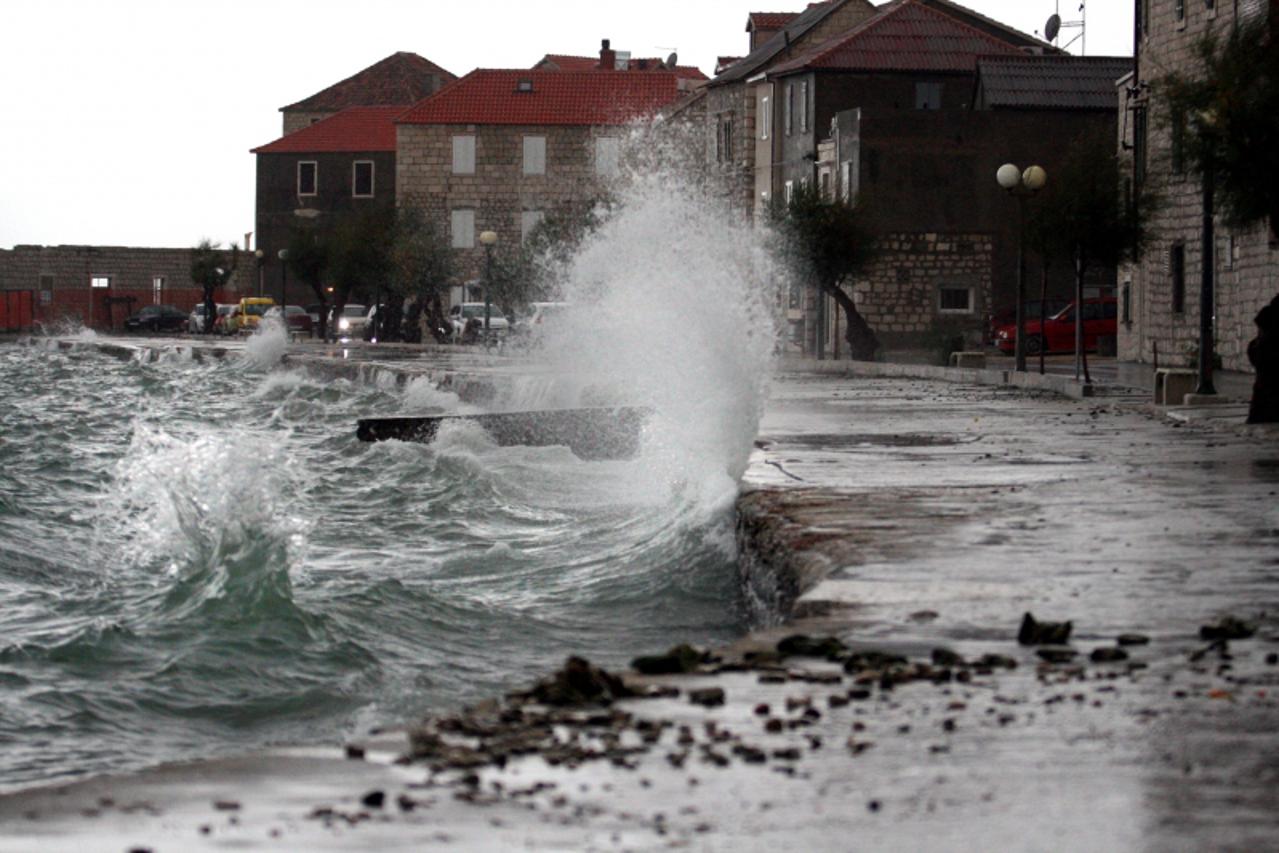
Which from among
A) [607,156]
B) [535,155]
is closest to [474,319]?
[535,155]

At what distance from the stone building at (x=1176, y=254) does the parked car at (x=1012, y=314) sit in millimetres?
5136

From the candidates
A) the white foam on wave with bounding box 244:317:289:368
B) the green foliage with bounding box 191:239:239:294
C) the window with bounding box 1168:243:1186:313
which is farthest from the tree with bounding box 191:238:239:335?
the window with bounding box 1168:243:1186:313

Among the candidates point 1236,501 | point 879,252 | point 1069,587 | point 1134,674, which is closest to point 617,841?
point 1134,674

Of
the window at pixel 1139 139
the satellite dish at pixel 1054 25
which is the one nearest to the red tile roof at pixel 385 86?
the satellite dish at pixel 1054 25

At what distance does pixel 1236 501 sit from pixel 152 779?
7.95m

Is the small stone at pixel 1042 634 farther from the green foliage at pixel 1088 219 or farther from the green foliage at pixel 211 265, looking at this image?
the green foliage at pixel 211 265

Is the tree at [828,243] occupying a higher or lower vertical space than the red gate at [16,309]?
higher

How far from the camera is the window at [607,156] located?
84188mm

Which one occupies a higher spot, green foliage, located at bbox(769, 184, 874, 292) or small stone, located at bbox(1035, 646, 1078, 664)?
green foliage, located at bbox(769, 184, 874, 292)

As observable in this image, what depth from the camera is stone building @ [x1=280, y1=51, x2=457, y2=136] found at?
106688 mm

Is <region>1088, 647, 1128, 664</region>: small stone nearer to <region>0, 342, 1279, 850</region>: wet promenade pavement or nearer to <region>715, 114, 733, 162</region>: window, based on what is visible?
<region>0, 342, 1279, 850</region>: wet promenade pavement

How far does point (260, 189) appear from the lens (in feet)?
312

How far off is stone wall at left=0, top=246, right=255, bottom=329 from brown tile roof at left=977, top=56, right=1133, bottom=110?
51804 millimetres

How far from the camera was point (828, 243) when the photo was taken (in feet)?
147
